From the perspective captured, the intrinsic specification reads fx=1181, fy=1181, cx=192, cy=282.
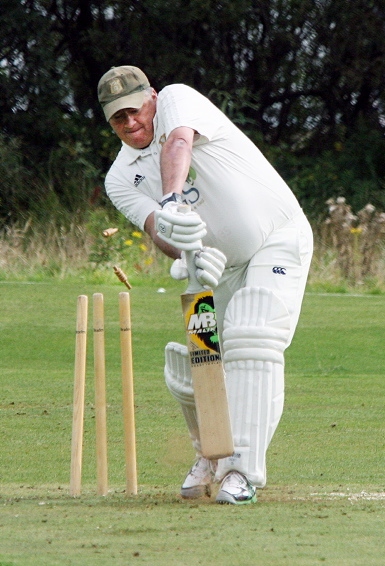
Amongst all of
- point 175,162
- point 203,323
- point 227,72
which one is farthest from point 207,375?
point 227,72

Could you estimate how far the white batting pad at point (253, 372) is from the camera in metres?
3.96

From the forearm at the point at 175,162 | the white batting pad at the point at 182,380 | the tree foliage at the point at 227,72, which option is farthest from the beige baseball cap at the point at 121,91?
the tree foliage at the point at 227,72

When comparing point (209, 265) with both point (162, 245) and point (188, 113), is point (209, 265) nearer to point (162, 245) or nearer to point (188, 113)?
point (162, 245)

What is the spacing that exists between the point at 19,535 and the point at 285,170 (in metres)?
16.1

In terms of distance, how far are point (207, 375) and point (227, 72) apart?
16.2 m

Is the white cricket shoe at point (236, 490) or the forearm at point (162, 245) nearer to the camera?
the white cricket shoe at point (236, 490)

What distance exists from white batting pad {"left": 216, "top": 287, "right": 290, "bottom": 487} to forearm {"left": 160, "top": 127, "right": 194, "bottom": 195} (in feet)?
1.53

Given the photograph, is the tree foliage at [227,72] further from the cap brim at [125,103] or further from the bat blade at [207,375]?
the bat blade at [207,375]

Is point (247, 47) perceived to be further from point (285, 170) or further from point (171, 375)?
point (171, 375)

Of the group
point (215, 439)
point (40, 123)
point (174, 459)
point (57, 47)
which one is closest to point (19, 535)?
point (215, 439)

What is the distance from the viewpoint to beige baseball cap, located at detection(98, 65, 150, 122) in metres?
4.03

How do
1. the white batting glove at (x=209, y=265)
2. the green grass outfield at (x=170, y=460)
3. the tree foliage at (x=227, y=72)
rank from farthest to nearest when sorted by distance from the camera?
the tree foliage at (x=227, y=72), the white batting glove at (x=209, y=265), the green grass outfield at (x=170, y=460)

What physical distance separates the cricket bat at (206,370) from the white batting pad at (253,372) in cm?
11

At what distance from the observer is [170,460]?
5199 millimetres
